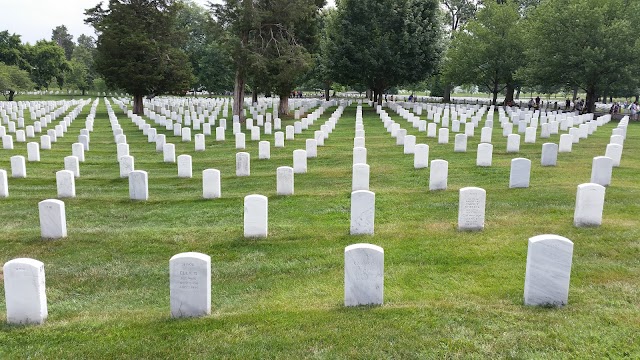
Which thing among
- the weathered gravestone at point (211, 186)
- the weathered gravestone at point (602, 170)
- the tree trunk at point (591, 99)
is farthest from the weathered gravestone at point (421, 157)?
the tree trunk at point (591, 99)

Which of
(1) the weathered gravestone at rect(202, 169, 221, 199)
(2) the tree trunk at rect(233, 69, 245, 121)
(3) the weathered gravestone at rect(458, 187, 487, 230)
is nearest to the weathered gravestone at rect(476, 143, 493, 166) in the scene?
(3) the weathered gravestone at rect(458, 187, 487, 230)

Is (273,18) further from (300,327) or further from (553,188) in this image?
(300,327)

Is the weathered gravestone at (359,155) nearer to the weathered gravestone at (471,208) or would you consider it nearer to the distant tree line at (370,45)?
the weathered gravestone at (471,208)

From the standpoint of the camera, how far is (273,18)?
101 feet

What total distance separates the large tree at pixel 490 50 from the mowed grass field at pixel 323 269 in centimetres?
3068

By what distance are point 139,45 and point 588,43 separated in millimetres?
28778

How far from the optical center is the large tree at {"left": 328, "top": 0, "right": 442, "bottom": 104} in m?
39.7

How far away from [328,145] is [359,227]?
12.1 metres

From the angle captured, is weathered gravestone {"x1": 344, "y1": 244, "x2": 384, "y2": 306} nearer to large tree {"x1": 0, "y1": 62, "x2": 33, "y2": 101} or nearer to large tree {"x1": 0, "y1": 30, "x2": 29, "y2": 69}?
large tree {"x1": 0, "y1": 62, "x2": 33, "y2": 101}

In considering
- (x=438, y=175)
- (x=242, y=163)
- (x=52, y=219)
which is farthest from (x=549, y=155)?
(x=52, y=219)

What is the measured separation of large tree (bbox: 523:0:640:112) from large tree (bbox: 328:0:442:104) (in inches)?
308

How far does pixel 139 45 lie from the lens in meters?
36.7

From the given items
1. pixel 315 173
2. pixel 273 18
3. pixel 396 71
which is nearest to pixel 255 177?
pixel 315 173

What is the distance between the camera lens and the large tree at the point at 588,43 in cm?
3241
